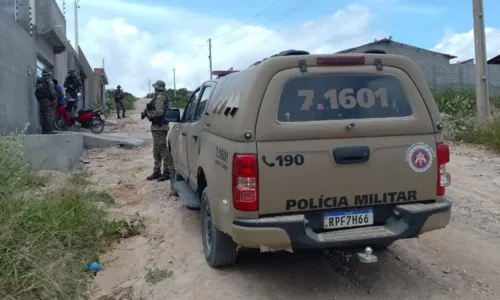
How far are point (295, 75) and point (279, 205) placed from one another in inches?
38.0

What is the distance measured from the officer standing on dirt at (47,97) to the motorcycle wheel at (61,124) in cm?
70

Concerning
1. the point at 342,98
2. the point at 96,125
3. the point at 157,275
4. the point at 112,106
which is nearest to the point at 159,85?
the point at 157,275

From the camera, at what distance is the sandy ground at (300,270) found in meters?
3.82

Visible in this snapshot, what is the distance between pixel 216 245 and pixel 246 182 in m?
0.95

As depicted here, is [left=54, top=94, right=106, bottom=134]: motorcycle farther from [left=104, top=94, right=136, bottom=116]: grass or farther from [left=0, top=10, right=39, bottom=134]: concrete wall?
[left=104, top=94, right=136, bottom=116]: grass

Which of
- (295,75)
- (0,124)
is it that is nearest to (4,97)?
(0,124)

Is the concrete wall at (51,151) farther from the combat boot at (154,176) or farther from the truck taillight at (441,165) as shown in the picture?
the truck taillight at (441,165)

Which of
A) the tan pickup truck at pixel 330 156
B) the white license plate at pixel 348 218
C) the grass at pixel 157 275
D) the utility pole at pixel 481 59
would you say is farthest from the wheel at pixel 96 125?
the white license plate at pixel 348 218

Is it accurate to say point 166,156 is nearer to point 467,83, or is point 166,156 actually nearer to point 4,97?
point 4,97

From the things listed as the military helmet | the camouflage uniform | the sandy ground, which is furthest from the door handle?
the camouflage uniform

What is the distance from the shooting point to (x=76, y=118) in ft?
46.8

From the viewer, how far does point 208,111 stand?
4.68m

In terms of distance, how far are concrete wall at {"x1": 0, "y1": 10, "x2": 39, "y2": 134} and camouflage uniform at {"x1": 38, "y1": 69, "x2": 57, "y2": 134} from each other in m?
0.24

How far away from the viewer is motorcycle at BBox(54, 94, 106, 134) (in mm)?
13648
